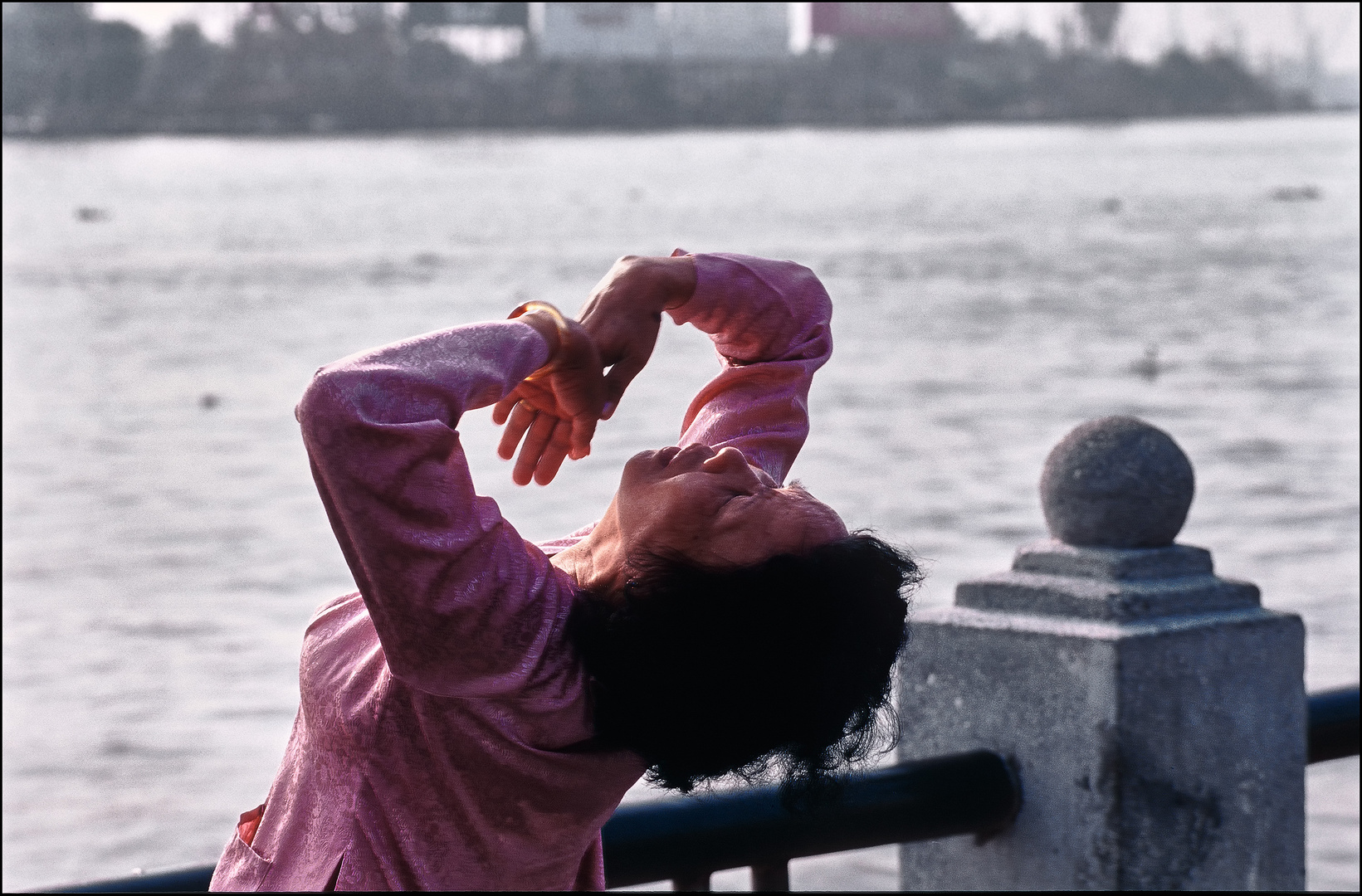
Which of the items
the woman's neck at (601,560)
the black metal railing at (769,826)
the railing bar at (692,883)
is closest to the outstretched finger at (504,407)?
the woman's neck at (601,560)

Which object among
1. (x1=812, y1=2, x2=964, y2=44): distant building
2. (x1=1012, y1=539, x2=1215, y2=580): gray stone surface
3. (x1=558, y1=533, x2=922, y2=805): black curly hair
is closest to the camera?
(x1=558, y1=533, x2=922, y2=805): black curly hair

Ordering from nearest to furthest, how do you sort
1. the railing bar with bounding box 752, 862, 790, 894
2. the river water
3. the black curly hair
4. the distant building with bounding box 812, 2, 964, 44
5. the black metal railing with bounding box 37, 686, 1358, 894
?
the black curly hair < the black metal railing with bounding box 37, 686, 1358, 894 < the railing bar with bounding box 752, 862, 790, 894 < the river water < the distant building with bounding box 812, 2, 964, 44

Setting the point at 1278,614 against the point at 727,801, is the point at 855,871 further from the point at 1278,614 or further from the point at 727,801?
the point at 727,801

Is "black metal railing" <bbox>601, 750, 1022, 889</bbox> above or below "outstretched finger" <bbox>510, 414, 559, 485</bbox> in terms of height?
below

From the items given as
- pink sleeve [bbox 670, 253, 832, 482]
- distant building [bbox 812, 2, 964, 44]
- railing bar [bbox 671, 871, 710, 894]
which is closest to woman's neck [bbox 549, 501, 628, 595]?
pink sleeve [bbox 670, 253, 832, 482]

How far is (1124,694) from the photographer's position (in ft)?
12.3

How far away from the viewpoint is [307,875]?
168 cm

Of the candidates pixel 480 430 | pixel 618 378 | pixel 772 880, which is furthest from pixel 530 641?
pixel 480 430

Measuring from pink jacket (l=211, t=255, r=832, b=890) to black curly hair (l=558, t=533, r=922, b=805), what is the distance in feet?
0.12

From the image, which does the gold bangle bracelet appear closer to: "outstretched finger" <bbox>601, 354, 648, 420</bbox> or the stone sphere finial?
"outstretched finger" <bbox>601, 354, 648, 420</bbox>

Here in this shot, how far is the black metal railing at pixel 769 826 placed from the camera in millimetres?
2824

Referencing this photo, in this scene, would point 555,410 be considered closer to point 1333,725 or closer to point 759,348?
point 759,348

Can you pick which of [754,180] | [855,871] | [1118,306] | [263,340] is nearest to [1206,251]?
[1118,306]

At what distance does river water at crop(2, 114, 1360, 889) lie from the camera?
12.8 m
